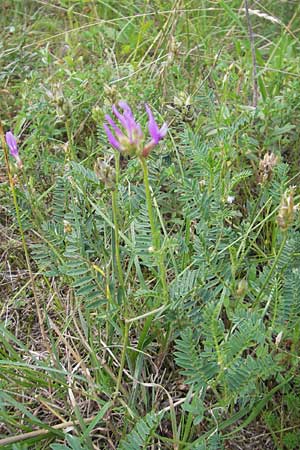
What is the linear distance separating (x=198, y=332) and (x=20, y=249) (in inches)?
24.5

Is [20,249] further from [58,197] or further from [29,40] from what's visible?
[29,40]

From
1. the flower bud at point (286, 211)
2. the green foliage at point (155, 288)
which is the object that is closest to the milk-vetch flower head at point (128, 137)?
the green foliage at point (155, 288)

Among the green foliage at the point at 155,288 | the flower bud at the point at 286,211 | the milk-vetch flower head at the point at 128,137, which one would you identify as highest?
the milk-vetch flower head at the point at 128,137

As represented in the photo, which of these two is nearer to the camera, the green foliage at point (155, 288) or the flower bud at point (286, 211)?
the flower bud at point (286, 211)

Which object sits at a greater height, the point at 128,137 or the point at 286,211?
the point at 128,137

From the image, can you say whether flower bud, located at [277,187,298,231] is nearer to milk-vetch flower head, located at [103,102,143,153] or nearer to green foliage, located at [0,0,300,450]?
green foliage, located at [0,0,300,450]

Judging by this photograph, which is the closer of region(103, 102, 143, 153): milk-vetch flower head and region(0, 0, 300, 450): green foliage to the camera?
region(103, 102, 143, 153): milk-vetch flower head

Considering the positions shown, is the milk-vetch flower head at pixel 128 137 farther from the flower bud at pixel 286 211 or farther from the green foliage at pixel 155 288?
the flower bud at pixel 286 211

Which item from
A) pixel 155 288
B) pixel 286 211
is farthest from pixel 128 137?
pixel 155 288

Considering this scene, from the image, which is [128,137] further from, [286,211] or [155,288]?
[155,288]

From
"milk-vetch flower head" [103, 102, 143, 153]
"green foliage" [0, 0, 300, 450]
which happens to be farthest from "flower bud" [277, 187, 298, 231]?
"milk-vetch flower head" [103, 102, 143, 153]

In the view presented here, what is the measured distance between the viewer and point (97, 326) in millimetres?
1326

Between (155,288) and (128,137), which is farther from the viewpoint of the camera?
(155,288)

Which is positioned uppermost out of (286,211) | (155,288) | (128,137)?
(128,137)
